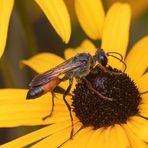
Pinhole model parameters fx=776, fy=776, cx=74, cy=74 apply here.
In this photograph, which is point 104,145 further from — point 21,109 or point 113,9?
point 113,9

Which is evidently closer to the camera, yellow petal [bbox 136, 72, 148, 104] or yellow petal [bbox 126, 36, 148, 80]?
yellow petal [bbox 136, 72, 148, 104]

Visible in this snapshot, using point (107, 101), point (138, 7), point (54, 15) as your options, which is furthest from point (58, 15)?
point (138, 7)

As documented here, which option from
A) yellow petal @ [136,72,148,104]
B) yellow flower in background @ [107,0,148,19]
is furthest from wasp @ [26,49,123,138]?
yellow flower in background @ [107,0,148,19]

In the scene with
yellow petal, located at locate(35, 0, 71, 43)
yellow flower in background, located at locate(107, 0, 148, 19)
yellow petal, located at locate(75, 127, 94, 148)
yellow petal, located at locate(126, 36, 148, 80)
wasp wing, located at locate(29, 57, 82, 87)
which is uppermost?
yellow petal, located at locate(35, 0, 71, 43)

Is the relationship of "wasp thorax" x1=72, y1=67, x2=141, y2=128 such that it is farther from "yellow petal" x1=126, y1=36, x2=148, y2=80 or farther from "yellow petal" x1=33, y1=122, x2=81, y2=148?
"yellow petal" x1=126, y1=36, x2=148, y2=80

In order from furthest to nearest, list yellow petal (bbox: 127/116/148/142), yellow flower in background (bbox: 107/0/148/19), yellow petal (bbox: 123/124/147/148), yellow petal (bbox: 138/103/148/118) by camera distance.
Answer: yellow flower in background (bbox: 107/0/148/19), yellow petal (bbox: 138/103/148/118), yellow petal (bbox: 123/124/147/148), yellow petal (bbox: 127/116/148/142)

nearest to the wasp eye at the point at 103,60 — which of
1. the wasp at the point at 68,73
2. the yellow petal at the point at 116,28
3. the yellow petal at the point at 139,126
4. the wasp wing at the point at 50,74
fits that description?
the wasp at the point at 68,73

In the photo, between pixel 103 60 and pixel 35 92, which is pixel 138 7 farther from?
pixel 35 92
